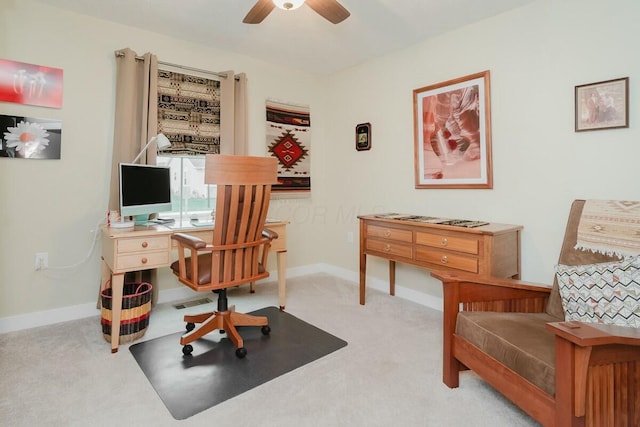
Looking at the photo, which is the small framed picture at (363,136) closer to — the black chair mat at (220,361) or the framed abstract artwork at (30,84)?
the black chair mat at (220,361)

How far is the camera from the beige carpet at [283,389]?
159 cm

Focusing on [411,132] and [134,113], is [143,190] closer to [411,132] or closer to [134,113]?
[134,113]

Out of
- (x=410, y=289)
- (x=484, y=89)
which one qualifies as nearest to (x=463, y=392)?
(x=410, y=289)

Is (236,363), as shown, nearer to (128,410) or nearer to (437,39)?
(128,410)

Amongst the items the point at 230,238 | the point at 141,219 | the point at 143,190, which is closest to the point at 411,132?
the point at 230,238

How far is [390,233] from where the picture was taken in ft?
9.50

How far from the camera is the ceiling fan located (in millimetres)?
2066

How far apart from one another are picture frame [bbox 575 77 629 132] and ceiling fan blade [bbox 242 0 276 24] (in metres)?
2.06

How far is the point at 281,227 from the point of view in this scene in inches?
124

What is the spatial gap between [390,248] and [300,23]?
2.02m

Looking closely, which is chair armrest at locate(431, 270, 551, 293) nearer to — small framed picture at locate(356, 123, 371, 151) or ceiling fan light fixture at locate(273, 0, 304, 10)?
ceiling fan light fixture at locate(273, 0, 304, 10)

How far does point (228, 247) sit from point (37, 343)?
1509 millimetres

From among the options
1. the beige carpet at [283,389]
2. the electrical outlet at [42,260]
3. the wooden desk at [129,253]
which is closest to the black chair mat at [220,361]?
the beige carpet at [283,389]

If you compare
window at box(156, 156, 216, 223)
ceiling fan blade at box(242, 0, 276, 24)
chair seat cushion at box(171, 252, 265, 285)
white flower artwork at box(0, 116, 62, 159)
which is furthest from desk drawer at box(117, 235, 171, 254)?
ceiling fan blade at box(242, 0, 276, 24)
